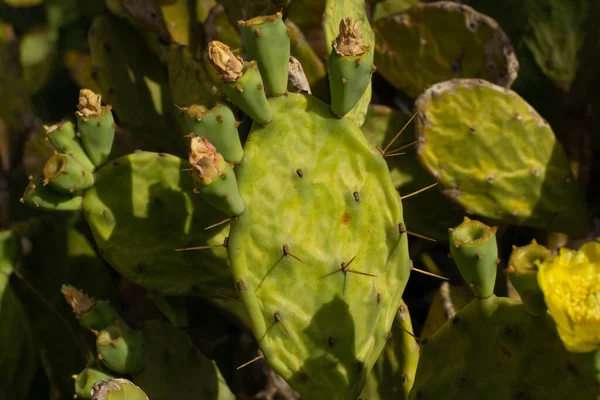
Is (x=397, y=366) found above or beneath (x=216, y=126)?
beneath

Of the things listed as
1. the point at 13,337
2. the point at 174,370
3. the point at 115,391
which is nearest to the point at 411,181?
the point at 174,370

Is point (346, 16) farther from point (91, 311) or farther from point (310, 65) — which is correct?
point (91, 311)

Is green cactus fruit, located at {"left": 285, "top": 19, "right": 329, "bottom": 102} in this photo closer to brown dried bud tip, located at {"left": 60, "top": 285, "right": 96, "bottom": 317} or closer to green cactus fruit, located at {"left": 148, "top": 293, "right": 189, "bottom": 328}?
green cactus fruit, located at {"left": 148, "top": 293, "right": 189, "bottom": 328}

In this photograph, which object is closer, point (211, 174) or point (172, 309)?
point (211, 174)

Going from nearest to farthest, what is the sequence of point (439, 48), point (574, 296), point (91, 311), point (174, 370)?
1. point (574, 296)
2. point (91, 311)
3. point (174, 370)
4. point (439, 48)

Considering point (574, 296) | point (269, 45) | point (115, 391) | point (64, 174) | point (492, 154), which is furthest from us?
point (492, 154)

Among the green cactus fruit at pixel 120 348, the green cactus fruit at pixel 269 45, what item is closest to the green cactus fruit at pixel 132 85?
the green cactus fruit at pixel 120 348
